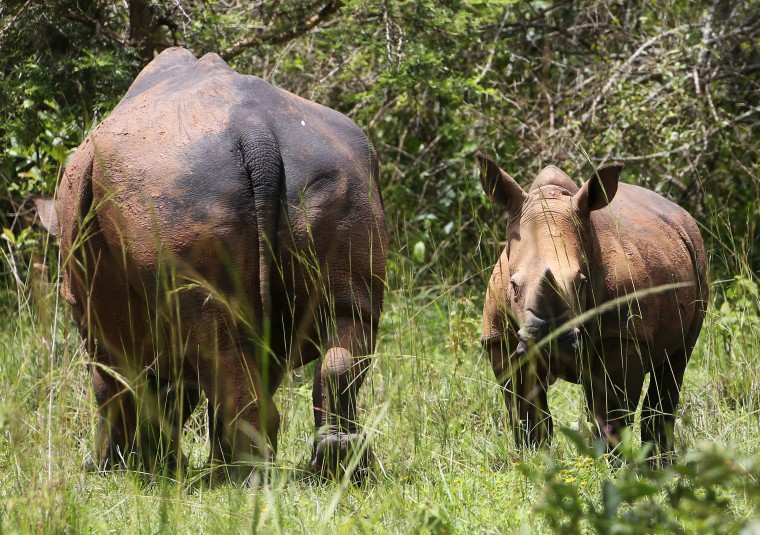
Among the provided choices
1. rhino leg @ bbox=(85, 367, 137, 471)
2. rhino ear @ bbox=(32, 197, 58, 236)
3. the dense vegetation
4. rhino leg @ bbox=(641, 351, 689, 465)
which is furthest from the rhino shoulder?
rhino leg @ bbox=(641, 351, 689, 465)

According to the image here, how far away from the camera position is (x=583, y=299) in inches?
191

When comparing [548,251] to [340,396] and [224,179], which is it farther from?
[224,179]

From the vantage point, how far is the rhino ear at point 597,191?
16.4ft

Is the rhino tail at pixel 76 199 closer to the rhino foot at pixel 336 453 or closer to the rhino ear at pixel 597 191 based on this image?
the rhino foot at pixel 336 453

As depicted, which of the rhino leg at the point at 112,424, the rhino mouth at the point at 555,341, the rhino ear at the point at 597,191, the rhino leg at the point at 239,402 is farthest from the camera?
the rhino leg at the point at 112,424

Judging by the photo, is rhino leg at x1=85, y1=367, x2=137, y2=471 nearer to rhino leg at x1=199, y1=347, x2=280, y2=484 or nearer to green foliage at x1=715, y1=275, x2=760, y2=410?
rhino leg at x1=199, y1=347, x2=280, y2=484

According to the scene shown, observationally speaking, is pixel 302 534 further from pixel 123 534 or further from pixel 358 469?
pixel 358 469

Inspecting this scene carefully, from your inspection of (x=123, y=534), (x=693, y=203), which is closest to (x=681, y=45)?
(x=693, y=203)

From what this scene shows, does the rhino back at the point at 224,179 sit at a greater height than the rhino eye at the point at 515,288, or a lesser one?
greater

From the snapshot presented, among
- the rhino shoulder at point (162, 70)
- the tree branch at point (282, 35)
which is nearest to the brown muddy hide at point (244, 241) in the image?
the rhino shoulder at point (162, 70)

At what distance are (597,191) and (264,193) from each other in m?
1.58

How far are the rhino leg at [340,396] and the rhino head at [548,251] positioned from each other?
0.65 m

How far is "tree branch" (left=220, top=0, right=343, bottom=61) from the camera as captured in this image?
8055mm

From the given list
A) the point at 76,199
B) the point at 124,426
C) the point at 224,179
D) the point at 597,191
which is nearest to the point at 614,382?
the point at 597,191
